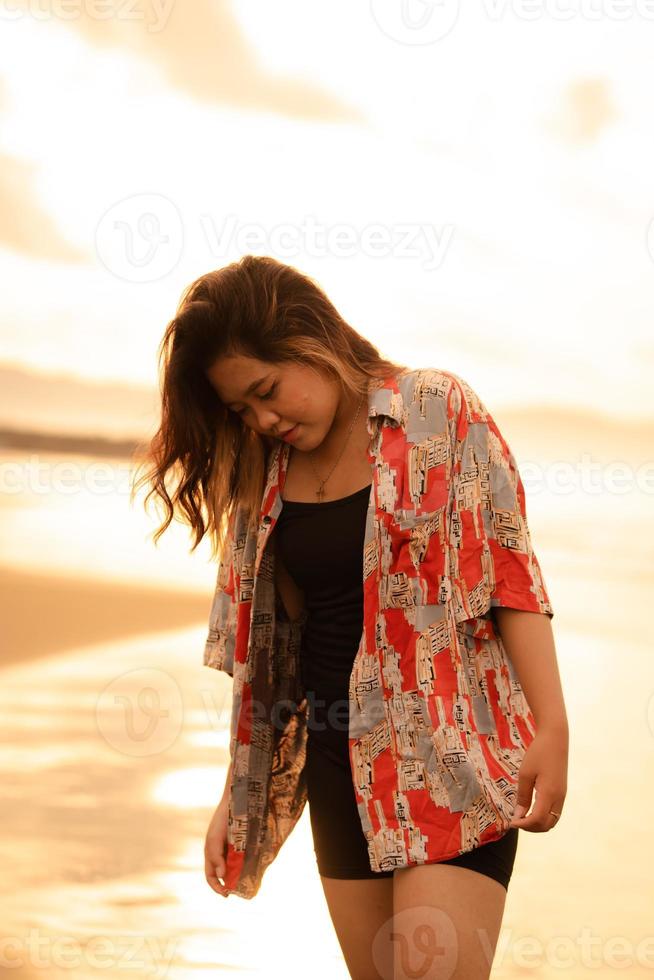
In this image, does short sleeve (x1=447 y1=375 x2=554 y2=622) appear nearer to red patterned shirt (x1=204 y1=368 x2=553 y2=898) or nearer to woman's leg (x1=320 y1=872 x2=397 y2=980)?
red patterned shirt (x1=204 y1=368 x2=553 y2=898)

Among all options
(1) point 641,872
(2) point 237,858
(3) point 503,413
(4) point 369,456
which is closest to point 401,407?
(4) point 369,456

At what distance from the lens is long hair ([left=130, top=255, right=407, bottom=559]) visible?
1.39 m

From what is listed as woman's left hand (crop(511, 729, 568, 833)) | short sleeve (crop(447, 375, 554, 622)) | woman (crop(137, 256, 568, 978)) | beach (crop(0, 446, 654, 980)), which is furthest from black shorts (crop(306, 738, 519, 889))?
beach (crop(0, 446, 654, 980))

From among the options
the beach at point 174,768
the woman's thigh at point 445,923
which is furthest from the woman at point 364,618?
the beach at point 174,768

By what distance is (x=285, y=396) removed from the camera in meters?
1.38

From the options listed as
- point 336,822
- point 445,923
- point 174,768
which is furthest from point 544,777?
point 174,768

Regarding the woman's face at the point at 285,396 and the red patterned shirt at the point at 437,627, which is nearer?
the red patterned shirt at the point at 437,627

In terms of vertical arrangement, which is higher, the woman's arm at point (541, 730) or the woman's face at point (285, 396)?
the woman's face at point (285, 396)

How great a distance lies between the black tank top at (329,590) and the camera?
134cm

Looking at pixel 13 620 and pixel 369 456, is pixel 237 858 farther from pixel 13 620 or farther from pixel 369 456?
pixel 13 620

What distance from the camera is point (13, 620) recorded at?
3.69m

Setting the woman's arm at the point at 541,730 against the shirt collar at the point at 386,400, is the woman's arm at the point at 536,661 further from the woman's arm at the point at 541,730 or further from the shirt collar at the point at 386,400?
the shirt collar at the point at 386,400

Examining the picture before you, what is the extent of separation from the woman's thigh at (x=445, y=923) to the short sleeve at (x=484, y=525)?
0.87 ft

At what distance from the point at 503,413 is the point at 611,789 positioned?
1.23 metres
